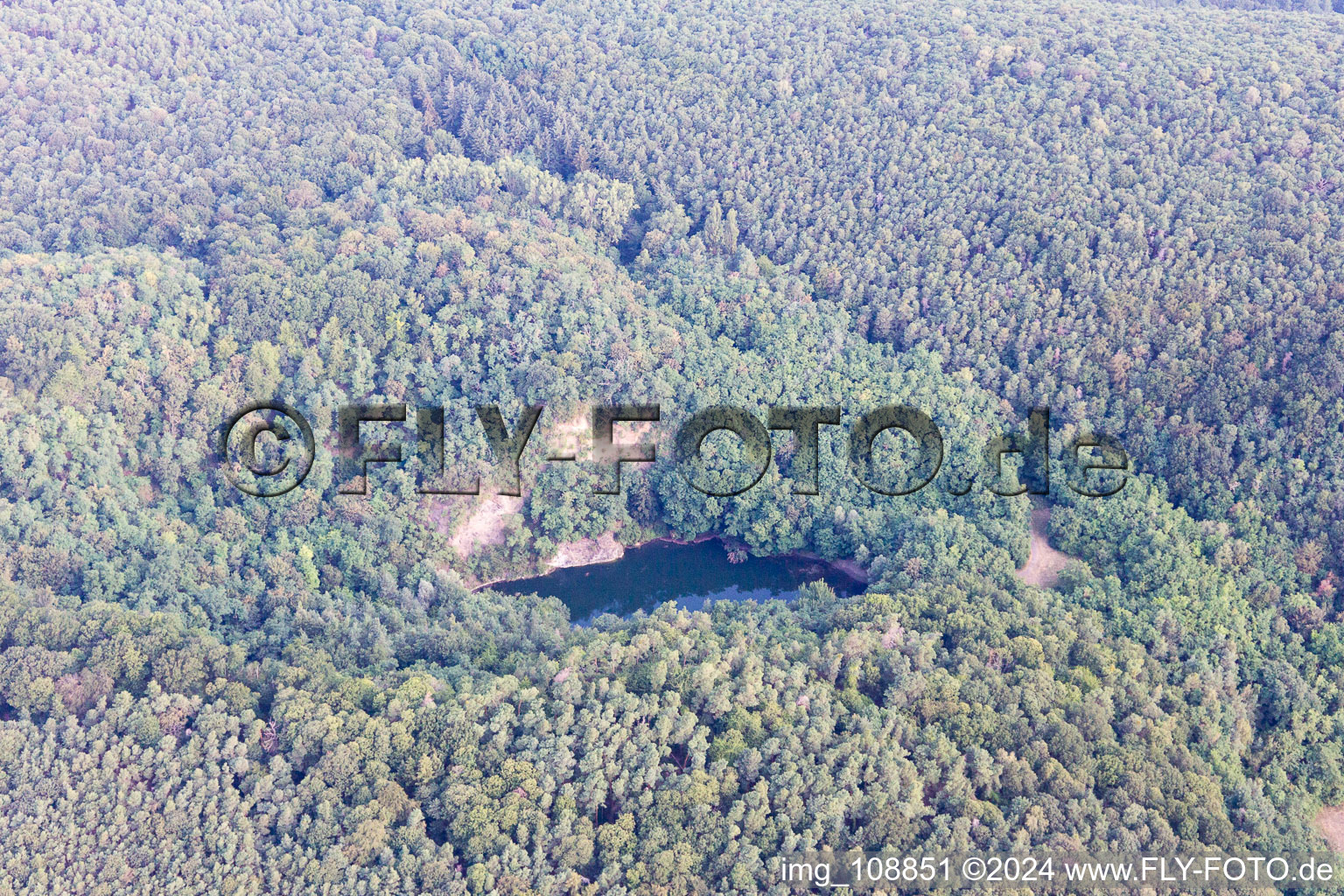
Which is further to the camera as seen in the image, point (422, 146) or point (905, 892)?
point (422, 146)

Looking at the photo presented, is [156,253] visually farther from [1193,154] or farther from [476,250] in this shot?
[1193,154]

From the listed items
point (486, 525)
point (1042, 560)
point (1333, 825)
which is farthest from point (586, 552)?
point (1333, 825)

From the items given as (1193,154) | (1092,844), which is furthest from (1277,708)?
(1193,154)

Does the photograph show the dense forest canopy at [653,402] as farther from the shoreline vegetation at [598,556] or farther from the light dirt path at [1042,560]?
the light dirt path at [1042,560]

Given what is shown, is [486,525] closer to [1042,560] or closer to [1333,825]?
[1042,560]

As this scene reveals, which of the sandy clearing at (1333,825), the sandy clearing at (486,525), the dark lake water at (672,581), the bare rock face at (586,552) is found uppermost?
the sandy clearing at (486,525)

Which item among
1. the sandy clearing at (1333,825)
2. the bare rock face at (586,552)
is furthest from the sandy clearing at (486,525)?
the sandy clearing at (1333,825)
